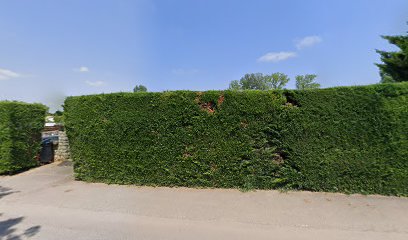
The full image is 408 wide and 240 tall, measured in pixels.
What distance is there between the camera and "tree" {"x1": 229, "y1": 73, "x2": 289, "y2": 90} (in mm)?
45481

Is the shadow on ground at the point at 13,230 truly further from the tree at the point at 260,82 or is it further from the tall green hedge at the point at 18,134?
the tree at the point at 260,82

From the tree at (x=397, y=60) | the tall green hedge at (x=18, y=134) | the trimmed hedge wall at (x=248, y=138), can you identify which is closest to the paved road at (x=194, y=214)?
the trimmed hedge wall at (x=248, y=138)

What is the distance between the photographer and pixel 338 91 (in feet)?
19.1

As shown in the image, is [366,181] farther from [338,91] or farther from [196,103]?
[196,103]

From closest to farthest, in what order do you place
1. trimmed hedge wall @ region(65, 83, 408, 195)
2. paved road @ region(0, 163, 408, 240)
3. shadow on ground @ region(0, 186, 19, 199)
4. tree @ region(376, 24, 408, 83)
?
paved road @ region(0, 163, 408, 240), trimmed hedge wall @ region(65, 83, 408, 195), shadow on ground @ region(0, 186, 19, 199), tree @ region(376, 24, 408, 83)

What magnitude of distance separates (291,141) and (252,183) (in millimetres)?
1468

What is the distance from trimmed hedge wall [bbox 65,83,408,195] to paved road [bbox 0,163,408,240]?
458 mm

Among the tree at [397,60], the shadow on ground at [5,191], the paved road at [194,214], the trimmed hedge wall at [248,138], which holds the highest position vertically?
the tree at [397,60]

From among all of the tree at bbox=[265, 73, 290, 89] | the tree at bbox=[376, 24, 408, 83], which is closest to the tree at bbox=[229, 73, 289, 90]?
the tree at bbox=[265, 73, 290, 89]

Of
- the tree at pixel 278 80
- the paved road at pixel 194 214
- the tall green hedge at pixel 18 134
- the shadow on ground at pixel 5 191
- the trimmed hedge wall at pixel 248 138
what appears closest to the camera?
the paved road at pixel 194 214

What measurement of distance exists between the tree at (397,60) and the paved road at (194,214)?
8477 mm

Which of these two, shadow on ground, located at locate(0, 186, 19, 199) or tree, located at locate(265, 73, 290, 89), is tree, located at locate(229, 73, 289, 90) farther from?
shadow on ground, located at locate(0, 186, 19, 199)

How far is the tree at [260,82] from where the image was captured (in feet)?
149

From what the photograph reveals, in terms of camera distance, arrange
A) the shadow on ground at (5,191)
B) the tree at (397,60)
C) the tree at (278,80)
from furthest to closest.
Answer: the tree at (278,80), the tree at (397,60), the shadow on ground at (5,191)
